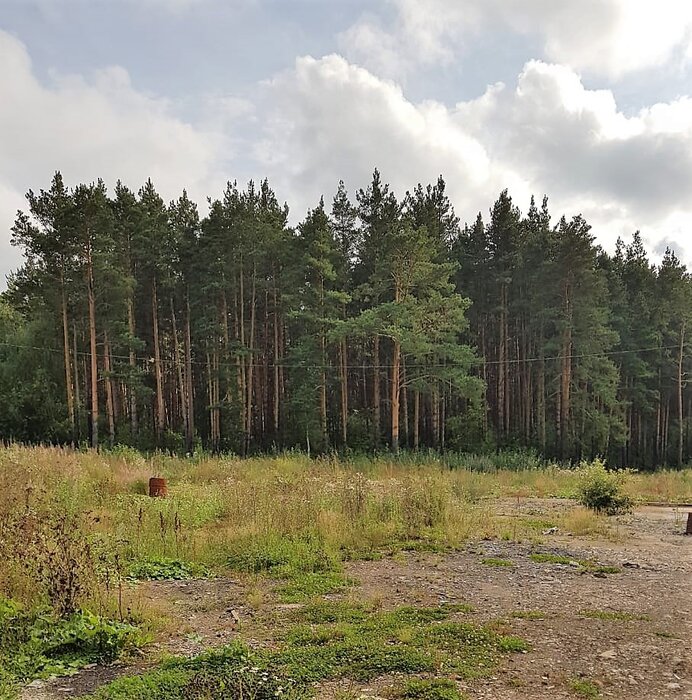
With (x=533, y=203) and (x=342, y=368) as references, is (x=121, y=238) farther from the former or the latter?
(x=533, y=203)

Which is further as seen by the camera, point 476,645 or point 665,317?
point 665,317

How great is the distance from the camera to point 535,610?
5410mm

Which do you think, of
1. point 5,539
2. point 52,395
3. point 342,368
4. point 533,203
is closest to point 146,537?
point 5,539

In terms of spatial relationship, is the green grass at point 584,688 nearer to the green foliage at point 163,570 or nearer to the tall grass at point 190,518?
the tall grass at point 190,518

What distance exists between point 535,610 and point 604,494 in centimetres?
813

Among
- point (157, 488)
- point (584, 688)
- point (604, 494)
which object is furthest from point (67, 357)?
point (584, 688)

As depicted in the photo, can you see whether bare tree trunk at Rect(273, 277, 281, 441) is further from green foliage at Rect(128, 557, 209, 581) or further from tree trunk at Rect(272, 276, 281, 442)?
green foliage at Rect(128, 557, 209, 581)

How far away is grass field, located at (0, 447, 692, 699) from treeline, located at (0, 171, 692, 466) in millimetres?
13435

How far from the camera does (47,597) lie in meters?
4.90

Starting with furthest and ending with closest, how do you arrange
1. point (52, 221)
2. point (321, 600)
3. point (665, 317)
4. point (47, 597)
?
point (665, 317), point (52, 221), point (321, 600), point (47, 597)

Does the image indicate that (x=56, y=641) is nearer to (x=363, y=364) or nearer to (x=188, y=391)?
(x=188, y=391)

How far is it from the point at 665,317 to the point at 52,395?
36765 mm

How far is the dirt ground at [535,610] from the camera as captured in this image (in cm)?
375

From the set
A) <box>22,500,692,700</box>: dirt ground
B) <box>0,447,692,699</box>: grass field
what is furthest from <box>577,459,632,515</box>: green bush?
<box>22,500,692,700</box>: dirt ground
